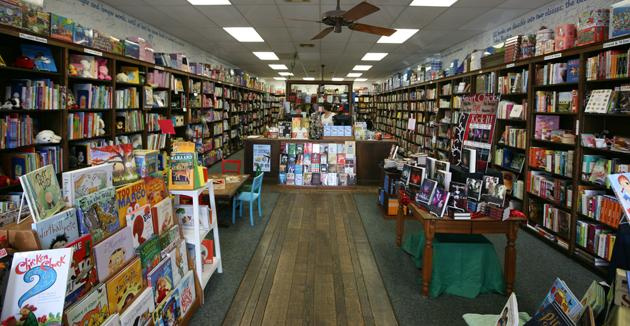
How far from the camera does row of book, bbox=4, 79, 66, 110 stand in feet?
12.2

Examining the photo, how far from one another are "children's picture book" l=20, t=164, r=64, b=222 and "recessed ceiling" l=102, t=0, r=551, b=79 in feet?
15.4

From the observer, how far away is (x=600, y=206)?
149 inches

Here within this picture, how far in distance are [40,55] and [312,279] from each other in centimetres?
378

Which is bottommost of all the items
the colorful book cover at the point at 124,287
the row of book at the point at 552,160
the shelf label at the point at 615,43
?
the colorful book cover at the point at 124,287

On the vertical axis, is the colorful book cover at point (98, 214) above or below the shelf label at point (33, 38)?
below

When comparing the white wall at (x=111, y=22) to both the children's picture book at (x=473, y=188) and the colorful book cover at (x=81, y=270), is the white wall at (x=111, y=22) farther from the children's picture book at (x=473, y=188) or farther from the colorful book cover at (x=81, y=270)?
the children's picture book at (x=473, y=188)

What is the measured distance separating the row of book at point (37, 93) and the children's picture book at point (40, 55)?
15cm

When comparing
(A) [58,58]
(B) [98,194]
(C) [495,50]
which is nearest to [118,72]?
(A) [58,58]

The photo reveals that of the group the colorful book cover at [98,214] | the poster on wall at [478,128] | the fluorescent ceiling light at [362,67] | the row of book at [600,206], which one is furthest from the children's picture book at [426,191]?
the fluorescent ceiling light at [362,67]

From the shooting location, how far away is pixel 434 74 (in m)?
8.99

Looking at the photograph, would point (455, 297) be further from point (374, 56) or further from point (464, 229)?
point (374, 56)

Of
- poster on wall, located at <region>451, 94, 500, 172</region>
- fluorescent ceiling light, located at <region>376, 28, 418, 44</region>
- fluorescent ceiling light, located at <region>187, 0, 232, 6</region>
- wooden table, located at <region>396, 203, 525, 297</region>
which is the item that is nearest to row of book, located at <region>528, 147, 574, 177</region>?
poster on wall, located at <region>451, 94, 500, 172</region>

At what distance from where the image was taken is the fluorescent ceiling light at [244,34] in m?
7.63

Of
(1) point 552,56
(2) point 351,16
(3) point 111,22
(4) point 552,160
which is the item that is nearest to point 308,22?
(2) point 351,16
